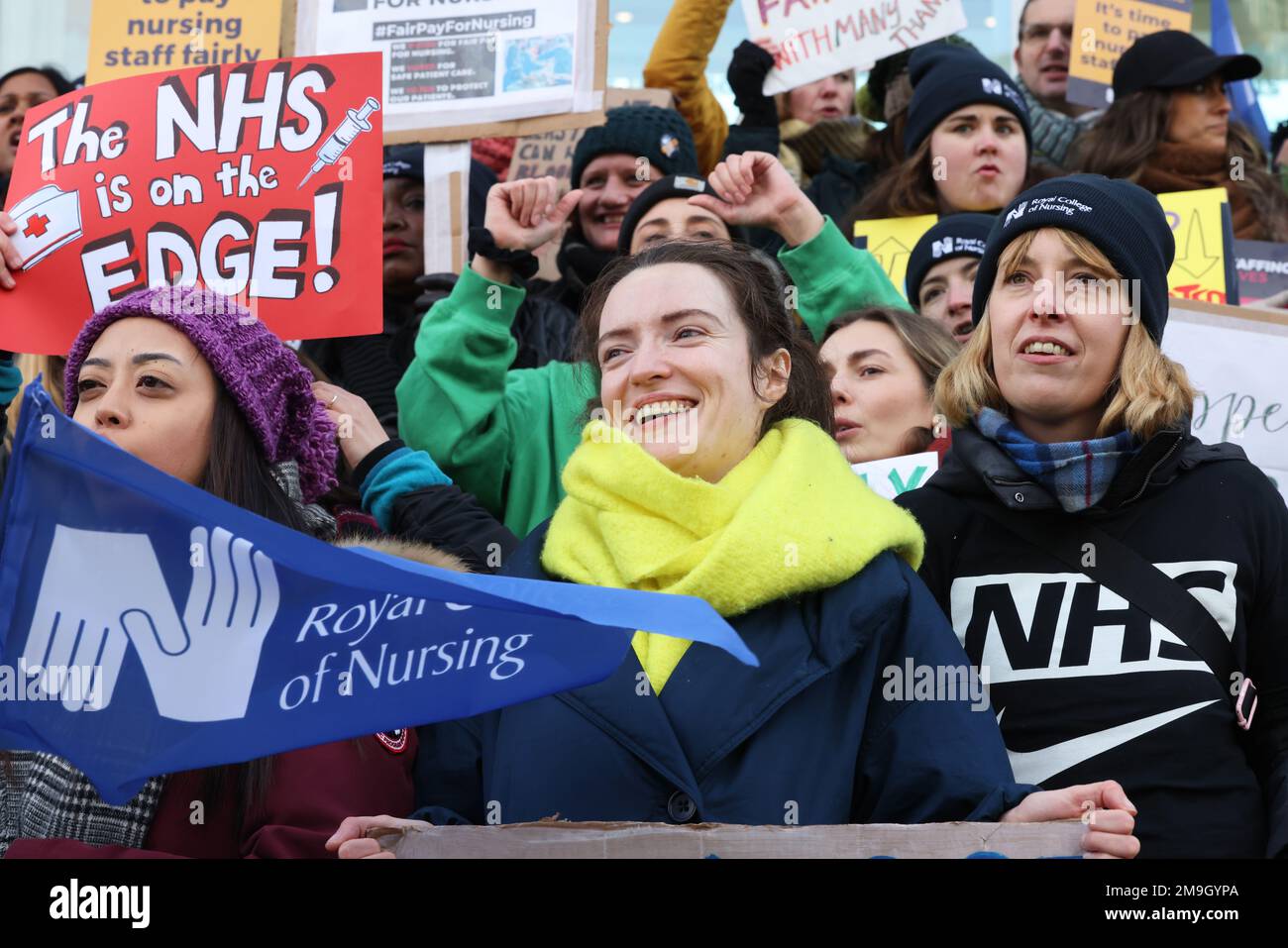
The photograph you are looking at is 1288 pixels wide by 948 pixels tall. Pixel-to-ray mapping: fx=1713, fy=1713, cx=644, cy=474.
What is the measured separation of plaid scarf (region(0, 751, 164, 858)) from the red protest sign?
150 centimetres

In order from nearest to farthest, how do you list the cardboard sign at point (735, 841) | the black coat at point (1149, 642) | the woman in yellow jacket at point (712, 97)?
the cardboard sign at point (735, 841), the black coat at point (1149, 642), the woman in yellow jacket at point (712, 97)

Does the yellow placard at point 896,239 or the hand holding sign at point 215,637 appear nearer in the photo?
the hand holding sign at point 215,637


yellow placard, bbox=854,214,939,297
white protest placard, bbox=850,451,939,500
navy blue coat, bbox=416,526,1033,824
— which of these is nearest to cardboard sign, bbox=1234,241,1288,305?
yellow placard, bbox=854,214,939,297

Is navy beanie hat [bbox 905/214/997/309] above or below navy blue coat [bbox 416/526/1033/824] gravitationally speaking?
above

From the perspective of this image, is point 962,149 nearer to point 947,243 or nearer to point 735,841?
point 947,243

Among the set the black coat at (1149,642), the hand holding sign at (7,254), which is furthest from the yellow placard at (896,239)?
the hand holding sign at (7,254)

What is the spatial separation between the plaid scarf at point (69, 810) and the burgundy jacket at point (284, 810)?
0.03 m

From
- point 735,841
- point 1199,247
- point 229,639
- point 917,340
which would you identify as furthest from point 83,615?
point 1199,247

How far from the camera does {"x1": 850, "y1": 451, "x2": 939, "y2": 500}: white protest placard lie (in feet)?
13.2

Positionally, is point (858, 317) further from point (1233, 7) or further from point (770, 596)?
point (1233, 7)

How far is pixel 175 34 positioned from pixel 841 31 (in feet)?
7.36

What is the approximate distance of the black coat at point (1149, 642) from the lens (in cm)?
293

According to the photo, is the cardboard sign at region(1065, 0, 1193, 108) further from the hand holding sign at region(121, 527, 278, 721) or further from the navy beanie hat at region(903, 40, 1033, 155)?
the hand holding sign at region(121, 527, 278, 721)

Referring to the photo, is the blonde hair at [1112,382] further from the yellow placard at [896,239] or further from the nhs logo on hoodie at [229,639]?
the yellow placard at [896,239]
